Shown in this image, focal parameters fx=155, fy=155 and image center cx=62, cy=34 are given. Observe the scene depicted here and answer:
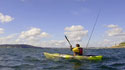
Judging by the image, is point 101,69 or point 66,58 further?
point 66,58

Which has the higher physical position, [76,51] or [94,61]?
[76,51]

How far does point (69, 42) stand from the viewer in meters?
27.0

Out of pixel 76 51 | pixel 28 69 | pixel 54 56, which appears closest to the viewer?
pixel 28 69

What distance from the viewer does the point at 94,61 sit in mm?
21391

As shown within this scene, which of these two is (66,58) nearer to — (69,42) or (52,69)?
(69,42)


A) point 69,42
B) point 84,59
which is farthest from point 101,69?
point 69,42

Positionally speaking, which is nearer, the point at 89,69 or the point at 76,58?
the point at 89,69

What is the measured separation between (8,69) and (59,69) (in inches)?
203

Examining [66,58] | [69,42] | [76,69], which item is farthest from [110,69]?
[69,42]

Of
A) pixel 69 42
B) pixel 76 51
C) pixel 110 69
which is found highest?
pixel 69 42

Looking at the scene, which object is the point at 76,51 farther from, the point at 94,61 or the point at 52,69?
the point at 52,69

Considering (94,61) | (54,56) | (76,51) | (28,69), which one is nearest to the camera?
(28,69)

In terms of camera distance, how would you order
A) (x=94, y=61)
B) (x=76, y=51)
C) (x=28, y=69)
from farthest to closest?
(x=76, y=51) → (x=94, y=61) → (x=28, y=69)

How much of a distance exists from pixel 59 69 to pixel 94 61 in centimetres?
746
